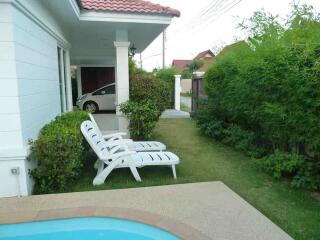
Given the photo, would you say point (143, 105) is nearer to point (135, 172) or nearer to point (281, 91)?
point (135, 172)

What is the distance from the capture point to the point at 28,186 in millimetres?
3965

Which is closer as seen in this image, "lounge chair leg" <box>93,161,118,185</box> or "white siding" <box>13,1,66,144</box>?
"white siding" <box>13,1,66,144</box>

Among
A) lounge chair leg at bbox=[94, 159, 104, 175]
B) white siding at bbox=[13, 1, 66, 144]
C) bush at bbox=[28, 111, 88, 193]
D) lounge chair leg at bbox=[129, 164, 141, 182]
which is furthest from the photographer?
lounge chair leg at bbox=[94, 159, 104, 175]

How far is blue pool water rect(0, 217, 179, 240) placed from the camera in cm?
304

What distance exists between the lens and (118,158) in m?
4.57

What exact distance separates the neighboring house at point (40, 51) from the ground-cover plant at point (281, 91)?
1991mm

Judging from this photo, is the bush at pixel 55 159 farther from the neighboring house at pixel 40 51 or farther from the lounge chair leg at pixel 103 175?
the lounge chair leg at pixel 103 175

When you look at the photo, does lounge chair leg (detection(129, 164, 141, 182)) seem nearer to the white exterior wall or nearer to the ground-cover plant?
the white exterior wall

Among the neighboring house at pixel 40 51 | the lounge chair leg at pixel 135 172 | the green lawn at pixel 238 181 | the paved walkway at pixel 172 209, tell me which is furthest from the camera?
the lounge chair leg at pixel 135 172

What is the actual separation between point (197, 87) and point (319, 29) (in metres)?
8.28

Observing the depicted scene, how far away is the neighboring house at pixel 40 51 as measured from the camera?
3668 mm

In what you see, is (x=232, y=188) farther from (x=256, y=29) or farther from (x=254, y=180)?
(x=256, y=29)

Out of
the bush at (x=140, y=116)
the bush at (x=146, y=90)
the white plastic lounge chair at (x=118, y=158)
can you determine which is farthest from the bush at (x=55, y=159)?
the bush at (x=146, y=90)

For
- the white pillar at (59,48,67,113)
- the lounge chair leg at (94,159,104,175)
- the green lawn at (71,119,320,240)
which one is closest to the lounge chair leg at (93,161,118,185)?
the green lawn at (71,119,320,240)
